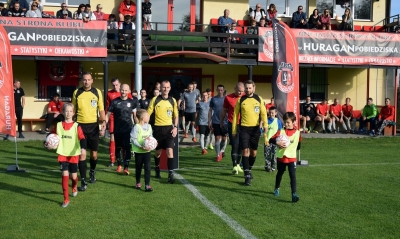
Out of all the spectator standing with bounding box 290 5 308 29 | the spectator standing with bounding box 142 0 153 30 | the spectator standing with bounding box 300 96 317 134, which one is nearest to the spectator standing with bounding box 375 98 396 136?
the spectator standing with bounding box 300 96 317 134

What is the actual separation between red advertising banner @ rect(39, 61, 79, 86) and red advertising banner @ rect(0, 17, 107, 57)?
2.42 m

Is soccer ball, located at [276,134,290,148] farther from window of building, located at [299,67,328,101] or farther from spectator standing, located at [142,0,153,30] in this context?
Result: window of building, located at [299,67,328,101]

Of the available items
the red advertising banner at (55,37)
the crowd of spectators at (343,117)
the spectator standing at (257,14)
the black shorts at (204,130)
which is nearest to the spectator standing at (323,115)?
the crowd of spectators at (343,117)

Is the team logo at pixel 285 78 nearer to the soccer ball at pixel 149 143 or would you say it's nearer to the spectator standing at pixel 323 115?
the soccer ball at pixel 149 143

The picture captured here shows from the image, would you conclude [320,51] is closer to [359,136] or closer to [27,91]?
[359,136]

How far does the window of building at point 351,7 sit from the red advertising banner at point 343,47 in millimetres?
3054

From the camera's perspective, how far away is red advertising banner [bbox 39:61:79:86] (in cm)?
1977

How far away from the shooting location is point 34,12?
699 inches

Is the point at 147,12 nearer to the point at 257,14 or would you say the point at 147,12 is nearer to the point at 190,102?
the point at 257,14

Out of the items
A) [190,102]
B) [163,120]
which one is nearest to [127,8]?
[190,102]

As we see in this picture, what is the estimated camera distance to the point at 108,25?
63.4ft

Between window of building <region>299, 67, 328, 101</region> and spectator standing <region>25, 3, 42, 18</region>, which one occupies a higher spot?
spectator standing <region>25, 3, 42, 18</region>

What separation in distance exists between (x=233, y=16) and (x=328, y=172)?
1234 cm

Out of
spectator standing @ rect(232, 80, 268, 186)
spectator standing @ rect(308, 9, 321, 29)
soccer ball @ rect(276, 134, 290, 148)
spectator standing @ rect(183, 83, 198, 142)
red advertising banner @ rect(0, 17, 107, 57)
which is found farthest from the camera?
A: spectator standing @ rect(308, 9, 321, 29)
